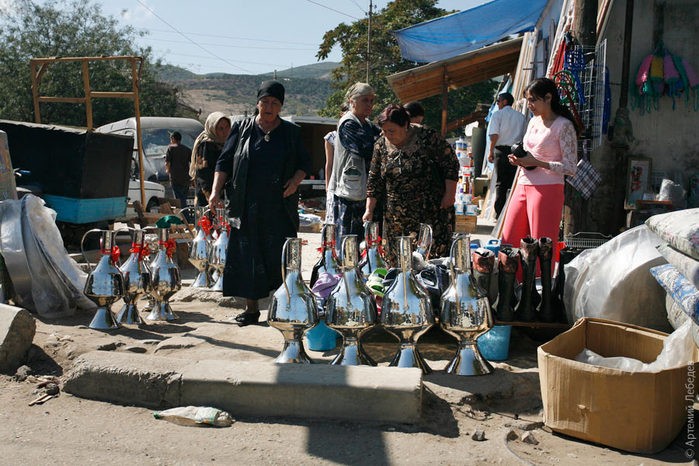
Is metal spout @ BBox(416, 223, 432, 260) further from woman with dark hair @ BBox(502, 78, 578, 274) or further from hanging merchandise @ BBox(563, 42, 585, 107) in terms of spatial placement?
hanging merchandise @ BBox(563, 42, 585, 107)

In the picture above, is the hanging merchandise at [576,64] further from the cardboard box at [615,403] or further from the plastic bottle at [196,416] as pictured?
the plastic bottle at [196,416]

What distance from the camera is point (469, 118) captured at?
18.4 m

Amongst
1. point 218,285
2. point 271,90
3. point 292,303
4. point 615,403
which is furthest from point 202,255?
point 615,403

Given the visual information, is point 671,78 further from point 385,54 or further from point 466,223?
point 385,54

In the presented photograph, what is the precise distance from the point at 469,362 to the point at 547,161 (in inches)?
73.8

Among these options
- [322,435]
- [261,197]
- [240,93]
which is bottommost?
[322,435]

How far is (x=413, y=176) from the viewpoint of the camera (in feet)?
14.9

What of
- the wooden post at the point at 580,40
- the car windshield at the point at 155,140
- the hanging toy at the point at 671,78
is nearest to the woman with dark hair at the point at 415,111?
the wooden post at the point at 580,40

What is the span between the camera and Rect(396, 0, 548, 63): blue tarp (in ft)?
34.2

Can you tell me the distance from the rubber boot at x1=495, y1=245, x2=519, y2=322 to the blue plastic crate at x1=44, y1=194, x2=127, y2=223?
19.5 ft

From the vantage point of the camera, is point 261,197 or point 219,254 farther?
point 219,254

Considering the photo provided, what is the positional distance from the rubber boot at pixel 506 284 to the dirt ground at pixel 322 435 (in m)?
0.30

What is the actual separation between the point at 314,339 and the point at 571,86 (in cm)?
349

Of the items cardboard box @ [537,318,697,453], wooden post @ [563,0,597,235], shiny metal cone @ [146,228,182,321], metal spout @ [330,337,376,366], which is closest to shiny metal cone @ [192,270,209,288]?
shiny metal cone @ [146,228,182,321]
